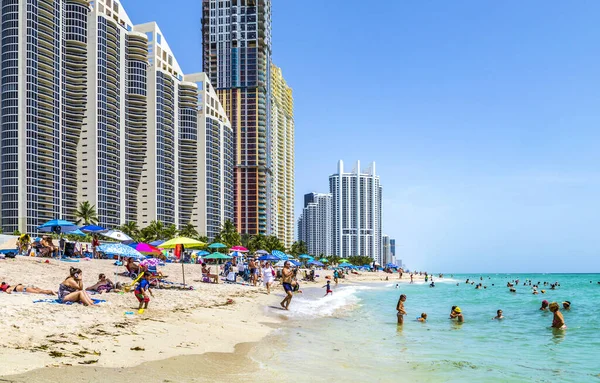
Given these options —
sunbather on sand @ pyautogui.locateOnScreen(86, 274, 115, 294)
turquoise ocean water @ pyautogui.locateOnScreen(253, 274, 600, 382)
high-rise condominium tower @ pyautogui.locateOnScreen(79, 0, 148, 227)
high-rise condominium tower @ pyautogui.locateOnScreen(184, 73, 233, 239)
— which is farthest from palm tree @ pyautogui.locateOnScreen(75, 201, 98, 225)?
turquoise ocean water @ pyautogui.locateOnScreen(253, 274, 600, 382)

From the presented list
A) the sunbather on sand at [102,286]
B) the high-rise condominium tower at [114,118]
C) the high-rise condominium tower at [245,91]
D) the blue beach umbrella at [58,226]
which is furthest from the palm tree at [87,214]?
the sunbather on sand at [102,286]

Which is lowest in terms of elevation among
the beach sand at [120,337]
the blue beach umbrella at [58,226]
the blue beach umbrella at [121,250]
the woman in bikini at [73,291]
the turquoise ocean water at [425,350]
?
the turquoise ocean water at [425,350]

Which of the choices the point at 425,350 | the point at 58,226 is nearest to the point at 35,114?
the point at 58,226

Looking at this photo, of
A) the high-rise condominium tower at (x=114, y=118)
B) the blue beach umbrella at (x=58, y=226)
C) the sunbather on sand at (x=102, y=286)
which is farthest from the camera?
the high-rise condominium tower at (x=114, y=118)

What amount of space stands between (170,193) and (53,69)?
115 ft

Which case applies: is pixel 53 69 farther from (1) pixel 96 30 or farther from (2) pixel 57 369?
(2) pixel 57 369

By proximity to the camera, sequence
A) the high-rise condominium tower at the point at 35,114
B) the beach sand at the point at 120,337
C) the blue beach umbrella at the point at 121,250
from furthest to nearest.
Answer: the high-rise condominium tower at the point at 35,114, the blue beach umbrella at the point at 121,250, the beach sand at the point at 120,337

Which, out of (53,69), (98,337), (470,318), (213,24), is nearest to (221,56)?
(213,24)

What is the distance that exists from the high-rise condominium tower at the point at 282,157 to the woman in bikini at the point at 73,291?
143 metres

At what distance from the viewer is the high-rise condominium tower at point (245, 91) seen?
483 ft

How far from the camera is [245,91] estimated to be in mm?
147500

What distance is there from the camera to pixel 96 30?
318 ft

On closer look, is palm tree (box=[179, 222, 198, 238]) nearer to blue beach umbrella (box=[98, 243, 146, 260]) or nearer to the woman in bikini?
blue beach umbrella (box=[98, 243, 146, 260])

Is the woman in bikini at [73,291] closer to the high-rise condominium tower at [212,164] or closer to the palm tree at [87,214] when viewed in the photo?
the palm tree at [87,214]
